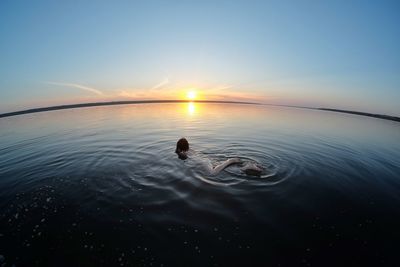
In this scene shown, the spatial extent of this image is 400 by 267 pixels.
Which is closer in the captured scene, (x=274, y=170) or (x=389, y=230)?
(x=389, y=230)

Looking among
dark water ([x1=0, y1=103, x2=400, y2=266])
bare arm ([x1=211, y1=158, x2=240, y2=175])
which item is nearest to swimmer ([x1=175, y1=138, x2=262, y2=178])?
bare arm ([x1=211, y1=158, x2=240, y2=175])

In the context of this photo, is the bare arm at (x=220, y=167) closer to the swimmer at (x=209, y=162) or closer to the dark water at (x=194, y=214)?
the swimmer at (x=209, y=162)

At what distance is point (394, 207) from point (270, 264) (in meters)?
7.09

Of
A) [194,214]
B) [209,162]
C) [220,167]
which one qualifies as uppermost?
[220,167]

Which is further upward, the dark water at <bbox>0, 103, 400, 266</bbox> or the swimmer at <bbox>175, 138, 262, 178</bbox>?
the swimmer at <bbox>175, 138, 262, 178</bbox>

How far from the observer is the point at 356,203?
8.75 m

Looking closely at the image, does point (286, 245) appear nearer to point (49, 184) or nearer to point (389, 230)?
point (389, 230)

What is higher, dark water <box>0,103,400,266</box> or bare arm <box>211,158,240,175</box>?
bare arm <box>211,158,240,175</box>

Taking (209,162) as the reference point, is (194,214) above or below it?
below

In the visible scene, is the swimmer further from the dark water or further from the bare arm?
the dark water

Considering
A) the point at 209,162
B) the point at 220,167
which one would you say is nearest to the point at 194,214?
the point at 220,167

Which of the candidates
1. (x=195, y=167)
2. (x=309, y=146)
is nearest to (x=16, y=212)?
(x=195, y=167)

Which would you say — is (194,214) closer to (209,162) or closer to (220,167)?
(220,167)

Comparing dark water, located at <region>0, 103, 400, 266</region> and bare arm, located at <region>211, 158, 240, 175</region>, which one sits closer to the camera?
dark water, located at <region>0, 103, 400, 266</region>
